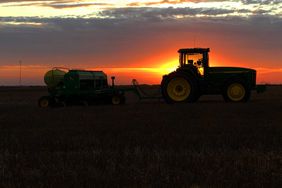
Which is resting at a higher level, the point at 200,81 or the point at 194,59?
the point at 194,59

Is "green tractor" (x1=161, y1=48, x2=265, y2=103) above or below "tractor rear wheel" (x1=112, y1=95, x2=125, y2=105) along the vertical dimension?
above

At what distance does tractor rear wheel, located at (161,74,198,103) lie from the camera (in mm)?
25969

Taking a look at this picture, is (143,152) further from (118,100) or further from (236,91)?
(118,100)

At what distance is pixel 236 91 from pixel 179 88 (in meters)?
2.94

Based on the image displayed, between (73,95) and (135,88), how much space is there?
3.51 metres

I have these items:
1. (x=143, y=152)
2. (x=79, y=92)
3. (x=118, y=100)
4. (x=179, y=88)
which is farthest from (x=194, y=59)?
(x=143, y=152)

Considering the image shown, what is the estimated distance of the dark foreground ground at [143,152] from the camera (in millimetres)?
7895

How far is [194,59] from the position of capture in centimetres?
2656

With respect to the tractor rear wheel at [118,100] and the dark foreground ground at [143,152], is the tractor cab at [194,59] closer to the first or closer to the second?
the tractor rear wheel at [118,100]

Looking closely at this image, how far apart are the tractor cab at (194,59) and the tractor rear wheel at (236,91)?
1570 mm

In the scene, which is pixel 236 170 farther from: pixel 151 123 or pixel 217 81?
pixel 217 81

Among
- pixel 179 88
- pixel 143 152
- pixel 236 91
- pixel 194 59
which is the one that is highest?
pixel 194 59

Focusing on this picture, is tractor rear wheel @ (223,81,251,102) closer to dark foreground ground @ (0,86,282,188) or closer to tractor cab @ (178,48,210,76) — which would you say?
tractor cab @ (178,48,210,76)

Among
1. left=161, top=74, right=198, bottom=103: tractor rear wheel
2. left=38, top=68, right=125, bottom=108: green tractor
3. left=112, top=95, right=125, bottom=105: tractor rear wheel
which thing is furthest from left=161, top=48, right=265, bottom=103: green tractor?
left=38, top=68, right=125, bottom=108: green tractor
